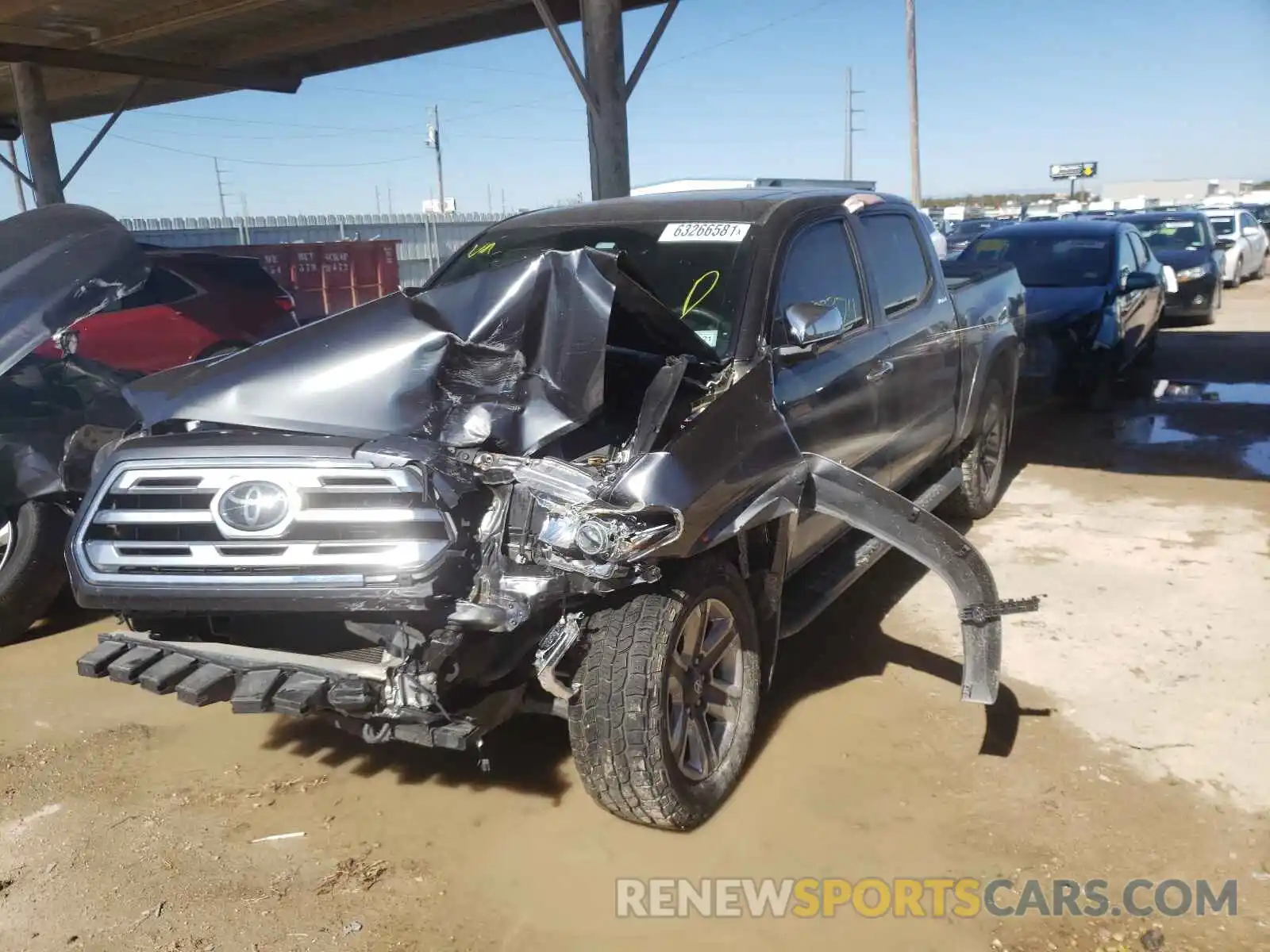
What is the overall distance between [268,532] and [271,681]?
428 mm

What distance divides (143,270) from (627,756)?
124 inches

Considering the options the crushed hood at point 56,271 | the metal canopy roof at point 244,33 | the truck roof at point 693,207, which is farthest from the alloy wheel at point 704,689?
the metal canopy roof at point 244,33

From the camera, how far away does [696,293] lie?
3891 millimetres

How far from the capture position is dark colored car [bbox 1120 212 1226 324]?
15180mm

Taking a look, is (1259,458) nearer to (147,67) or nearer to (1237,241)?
(147,67)

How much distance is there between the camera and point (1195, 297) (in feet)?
50.0

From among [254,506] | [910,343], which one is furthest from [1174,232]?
[254,506]

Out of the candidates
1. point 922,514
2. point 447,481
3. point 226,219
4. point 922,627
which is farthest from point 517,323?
point 226,219

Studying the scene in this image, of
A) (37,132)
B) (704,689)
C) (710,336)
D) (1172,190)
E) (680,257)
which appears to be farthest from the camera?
(1172,190)

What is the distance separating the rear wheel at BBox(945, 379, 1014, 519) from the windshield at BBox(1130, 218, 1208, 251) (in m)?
11.6

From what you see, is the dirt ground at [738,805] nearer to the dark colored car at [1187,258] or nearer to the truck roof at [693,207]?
the truck roof at [693,207]

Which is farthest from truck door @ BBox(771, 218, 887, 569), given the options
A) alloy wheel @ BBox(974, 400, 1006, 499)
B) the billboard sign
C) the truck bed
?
the billboard sign

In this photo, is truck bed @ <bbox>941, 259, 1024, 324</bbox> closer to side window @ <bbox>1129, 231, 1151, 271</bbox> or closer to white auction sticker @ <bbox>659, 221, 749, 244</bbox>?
white auction sticker @ <bbox>659, 221, 749, 244</bbox>

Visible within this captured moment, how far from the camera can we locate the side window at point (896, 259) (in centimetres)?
474
